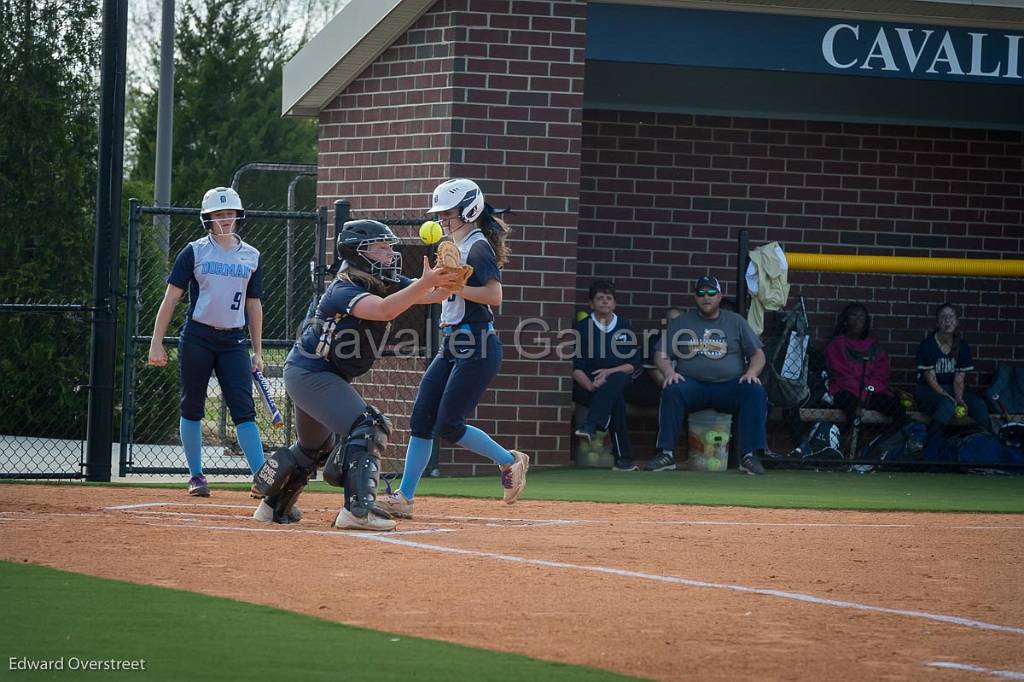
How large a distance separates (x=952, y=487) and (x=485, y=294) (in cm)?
553

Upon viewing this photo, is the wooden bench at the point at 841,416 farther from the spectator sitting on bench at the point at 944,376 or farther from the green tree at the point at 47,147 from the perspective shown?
the green tree at the point at 47,147

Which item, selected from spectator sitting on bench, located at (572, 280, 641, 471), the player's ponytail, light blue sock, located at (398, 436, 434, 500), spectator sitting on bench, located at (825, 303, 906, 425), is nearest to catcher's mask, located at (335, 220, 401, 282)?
the player's ponytail

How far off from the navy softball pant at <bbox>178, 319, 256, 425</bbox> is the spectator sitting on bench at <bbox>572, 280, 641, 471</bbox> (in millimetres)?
4187

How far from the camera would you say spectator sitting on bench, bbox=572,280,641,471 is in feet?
43.8

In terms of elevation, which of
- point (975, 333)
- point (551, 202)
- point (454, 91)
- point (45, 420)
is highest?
point (454, 91)

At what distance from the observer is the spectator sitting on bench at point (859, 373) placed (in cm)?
1420

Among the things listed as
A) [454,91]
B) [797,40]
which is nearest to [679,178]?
[797,40]

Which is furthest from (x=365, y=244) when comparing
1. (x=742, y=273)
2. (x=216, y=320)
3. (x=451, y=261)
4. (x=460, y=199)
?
(x=742, y=273)

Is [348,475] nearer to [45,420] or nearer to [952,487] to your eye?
[952,487]

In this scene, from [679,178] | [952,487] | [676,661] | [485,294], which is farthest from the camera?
[679,178]

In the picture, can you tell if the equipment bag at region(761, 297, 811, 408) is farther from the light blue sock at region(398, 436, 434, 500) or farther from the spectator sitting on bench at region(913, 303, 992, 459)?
the light blue sock at region(398, 436, 434, 500)

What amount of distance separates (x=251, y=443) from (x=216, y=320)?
2.70 ft

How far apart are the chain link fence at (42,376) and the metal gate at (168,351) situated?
615mm

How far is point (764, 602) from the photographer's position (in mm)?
6316
